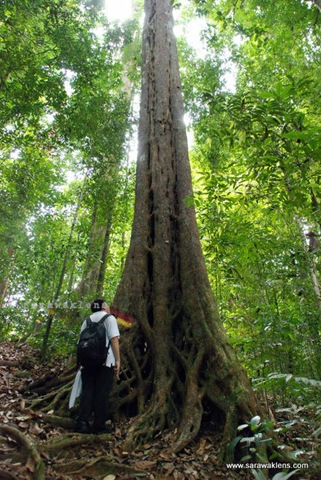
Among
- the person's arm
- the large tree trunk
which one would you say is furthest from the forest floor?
the person's arm

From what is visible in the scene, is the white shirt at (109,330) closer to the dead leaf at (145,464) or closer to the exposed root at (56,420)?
the exposed root at (56,420)

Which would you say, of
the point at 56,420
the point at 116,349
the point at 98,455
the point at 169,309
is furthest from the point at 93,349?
the point at 169,309

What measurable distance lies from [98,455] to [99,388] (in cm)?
64

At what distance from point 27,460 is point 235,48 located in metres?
10.9

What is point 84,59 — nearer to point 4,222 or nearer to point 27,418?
point 4,222

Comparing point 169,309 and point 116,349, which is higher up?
point 169,309

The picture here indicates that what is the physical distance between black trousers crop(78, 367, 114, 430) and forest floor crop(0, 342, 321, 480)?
19 centimetres

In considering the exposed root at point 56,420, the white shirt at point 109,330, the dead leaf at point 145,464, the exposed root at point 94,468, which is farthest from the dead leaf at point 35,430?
the dead leaf at point 145,464

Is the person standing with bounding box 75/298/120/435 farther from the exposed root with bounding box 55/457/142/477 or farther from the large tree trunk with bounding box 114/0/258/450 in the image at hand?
the exposed root with bounding box 55/457/142/477

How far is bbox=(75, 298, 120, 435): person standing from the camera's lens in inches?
121

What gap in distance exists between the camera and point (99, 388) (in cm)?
321

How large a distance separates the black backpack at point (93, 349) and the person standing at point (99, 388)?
2.7 inches

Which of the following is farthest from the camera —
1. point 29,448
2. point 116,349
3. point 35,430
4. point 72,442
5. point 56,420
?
point 116,349

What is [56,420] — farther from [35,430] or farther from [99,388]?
[99,388]
